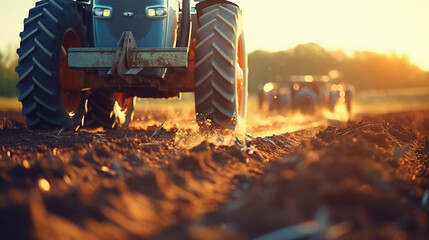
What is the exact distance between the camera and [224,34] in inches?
234

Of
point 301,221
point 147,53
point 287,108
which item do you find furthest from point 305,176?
point 287,108

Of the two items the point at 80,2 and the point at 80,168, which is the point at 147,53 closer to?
the point at 80,2

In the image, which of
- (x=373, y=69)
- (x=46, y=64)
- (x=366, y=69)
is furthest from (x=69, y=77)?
(x=373, y=69)

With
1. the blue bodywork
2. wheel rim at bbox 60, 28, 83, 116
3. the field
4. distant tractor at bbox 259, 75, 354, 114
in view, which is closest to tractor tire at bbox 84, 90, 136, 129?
wheel rim at bbox 60, 28, 83, 116

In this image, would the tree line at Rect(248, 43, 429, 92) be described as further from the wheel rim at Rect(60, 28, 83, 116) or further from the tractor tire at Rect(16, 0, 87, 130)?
the tractor tire at Rect(16, 0, 87, 130)

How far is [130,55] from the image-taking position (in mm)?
5578

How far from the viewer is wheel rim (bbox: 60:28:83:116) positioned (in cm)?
628

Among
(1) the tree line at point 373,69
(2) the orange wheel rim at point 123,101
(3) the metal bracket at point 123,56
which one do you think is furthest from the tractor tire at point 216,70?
(1) the tree line at point 373,69

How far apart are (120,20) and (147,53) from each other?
904 millimetres

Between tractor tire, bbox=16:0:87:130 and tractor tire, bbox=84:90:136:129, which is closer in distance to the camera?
tractor tire, bbox=16:0:87:130

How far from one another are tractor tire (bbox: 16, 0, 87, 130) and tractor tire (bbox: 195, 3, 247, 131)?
5.14 ft

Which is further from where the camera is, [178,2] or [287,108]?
[287,108]

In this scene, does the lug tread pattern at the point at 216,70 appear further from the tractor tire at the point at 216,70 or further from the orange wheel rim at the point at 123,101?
the orange wheel rim at the point at 123,101

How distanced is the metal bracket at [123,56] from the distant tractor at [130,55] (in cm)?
1
